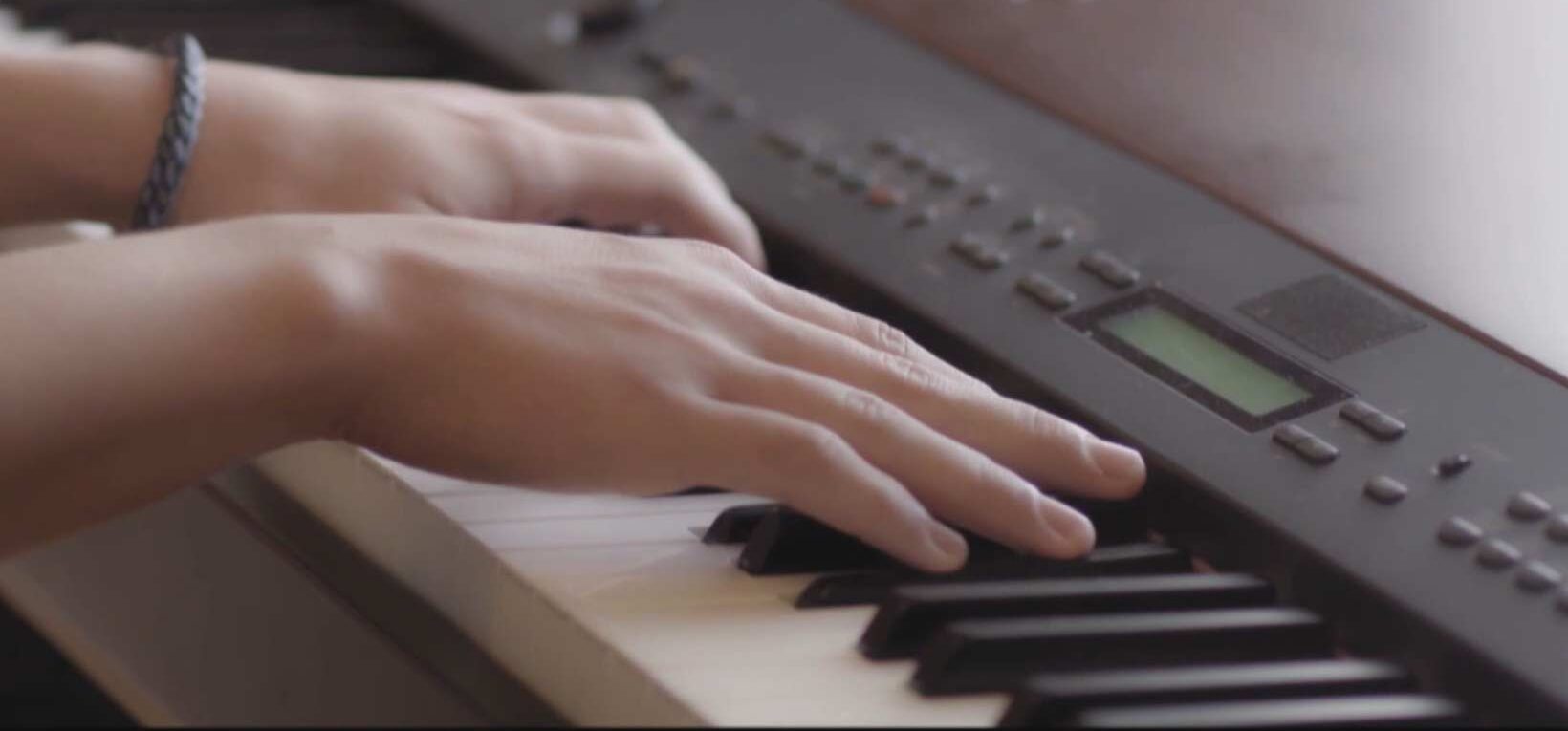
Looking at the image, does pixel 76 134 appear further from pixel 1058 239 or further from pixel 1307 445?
pixel 1307 445

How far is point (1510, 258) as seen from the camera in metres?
0.89

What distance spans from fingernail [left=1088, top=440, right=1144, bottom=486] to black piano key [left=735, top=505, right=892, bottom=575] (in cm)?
10

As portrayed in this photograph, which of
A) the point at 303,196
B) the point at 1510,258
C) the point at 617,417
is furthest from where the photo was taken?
the point at 303,196

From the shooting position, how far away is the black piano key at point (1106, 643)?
671 mm

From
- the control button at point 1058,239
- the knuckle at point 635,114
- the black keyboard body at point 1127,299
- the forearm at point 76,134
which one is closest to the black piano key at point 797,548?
the black keyboard body at point 1127,299

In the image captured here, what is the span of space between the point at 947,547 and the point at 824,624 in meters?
0.06

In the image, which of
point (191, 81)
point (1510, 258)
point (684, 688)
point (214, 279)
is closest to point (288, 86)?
point (191, 81)

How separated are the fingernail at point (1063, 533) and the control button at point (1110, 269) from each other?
0.18 metres

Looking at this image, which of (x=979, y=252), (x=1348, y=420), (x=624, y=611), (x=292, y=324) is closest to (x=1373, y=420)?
(x=1348, y=420)

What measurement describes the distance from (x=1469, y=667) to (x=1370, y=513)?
79 millimetres

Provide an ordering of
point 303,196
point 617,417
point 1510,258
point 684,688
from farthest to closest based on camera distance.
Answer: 1. point 303,196
2. point 1510,258
3. point 617,417
4. point 684,688

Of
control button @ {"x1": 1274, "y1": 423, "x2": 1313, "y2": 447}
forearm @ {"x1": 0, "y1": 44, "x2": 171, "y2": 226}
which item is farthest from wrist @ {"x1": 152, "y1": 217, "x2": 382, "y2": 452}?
control button @ {"x1": 1274, "y1": 423, "x2": 1313, "y2": 447}

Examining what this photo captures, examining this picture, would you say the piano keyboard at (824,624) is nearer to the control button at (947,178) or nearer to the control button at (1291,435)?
the control button at (1291,435)

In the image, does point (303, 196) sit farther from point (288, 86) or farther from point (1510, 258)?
point (1510, 258)
